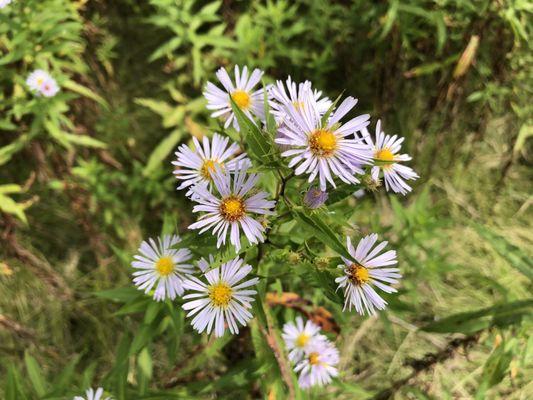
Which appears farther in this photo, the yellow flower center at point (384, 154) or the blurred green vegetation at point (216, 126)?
the blurred green vegetation at point (216, 126)

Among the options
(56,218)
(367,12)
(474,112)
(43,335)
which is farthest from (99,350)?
(474,112)

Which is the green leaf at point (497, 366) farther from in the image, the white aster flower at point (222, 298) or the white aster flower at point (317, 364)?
the white aster flower at point (222, 298)

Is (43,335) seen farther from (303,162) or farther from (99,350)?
(303,162)

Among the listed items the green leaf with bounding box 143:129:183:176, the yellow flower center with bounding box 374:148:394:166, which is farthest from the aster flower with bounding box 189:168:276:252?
the green leaf with bounding box 143:129:183:176

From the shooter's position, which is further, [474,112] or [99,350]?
[474,112]

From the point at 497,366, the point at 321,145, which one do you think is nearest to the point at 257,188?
the point at 321,145

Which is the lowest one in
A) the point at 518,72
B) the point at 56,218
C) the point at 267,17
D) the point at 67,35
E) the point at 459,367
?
the point at 459,367

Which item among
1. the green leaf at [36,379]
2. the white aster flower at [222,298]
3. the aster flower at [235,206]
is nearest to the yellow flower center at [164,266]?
the white aster flower at [222,298]

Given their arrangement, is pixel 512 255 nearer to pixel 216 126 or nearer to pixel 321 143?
pixel 321 143
